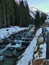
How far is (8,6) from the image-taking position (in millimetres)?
44656

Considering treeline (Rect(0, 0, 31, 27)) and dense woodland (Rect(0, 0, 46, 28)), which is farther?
dense woodland (Rect(0, 0, 46, 28))

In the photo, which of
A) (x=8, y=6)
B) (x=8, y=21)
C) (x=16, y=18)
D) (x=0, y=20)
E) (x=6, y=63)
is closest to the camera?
(x=6, y=63)

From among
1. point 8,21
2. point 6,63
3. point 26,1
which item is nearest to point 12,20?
point 8,21

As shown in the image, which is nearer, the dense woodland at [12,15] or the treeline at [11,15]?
the treeline at [11,15]

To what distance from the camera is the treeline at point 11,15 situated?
41625 mm

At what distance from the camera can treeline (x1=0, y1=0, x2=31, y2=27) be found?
41.6m

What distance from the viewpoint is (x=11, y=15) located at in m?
48.7

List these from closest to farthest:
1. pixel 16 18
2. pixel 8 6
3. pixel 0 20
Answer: pixel 0 20 → pixel 8 6 → pixel 16 18

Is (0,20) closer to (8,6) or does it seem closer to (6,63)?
(8,6)

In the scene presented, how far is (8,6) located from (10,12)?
1.95m

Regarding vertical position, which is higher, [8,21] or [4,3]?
[4,3]

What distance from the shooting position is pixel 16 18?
54.9 meters

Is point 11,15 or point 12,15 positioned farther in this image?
point 12,15

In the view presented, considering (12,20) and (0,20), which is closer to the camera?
(0,20)
